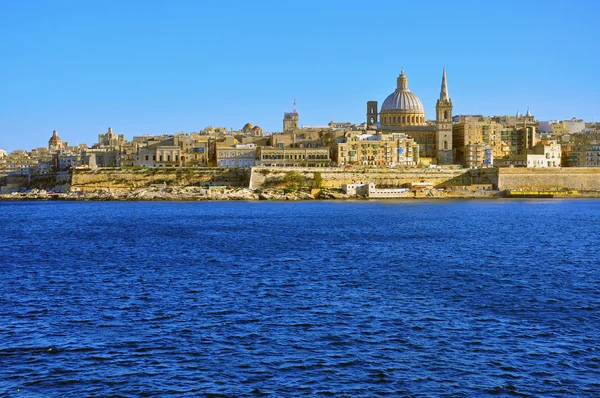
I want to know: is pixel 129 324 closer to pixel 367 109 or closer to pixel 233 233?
pixel 233 233

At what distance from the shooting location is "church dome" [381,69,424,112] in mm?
100312

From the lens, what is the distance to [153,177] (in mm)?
78562

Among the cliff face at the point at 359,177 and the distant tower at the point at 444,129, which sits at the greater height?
the distant tower at the point at 444,129

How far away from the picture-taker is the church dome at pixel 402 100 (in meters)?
100

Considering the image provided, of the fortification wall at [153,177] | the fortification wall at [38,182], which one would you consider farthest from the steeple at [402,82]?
the fortification wall at [38,182]

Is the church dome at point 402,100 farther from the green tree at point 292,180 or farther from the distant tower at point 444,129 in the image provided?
the green tree at point 292,180

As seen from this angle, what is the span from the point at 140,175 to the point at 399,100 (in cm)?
3663

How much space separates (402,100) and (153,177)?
118 ft

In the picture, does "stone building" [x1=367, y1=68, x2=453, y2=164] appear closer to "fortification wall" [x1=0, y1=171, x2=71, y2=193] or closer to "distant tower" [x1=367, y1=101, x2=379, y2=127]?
"distant tower" [x1=367, y1=101, x2=379, y2=127]

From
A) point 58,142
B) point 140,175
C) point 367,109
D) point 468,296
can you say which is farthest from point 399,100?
point 468,296

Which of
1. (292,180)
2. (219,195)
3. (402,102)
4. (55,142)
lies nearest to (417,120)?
(402,102)

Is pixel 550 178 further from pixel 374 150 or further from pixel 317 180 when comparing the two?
pixel 317 180

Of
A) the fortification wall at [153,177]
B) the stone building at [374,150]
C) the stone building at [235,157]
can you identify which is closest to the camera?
the fortification wall at [153,177]

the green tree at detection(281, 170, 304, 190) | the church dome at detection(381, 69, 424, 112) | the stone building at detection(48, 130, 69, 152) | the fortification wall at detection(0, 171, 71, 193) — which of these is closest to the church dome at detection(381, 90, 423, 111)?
the church dome at detection(381, 69, 424, 112)
